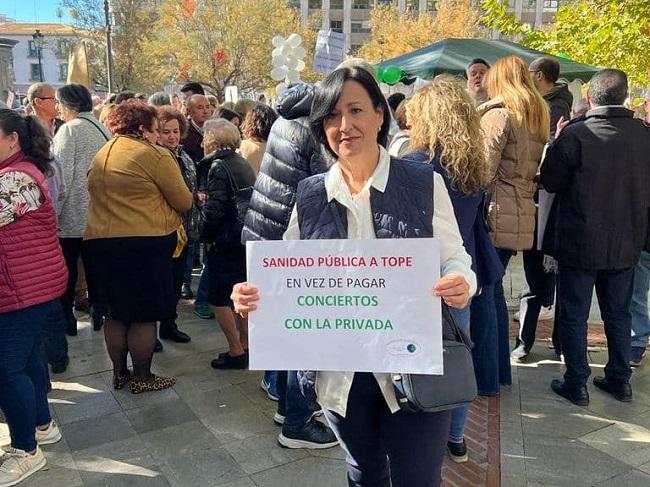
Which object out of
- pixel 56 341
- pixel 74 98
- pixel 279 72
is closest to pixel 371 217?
pixel 56 341


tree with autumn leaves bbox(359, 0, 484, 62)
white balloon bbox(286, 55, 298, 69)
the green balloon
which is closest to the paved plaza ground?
the green balloon

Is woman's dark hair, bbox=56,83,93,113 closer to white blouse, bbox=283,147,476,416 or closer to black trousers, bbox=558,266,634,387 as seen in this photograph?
white blouse, bbox=283,147,476,416

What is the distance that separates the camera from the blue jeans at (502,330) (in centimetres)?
387

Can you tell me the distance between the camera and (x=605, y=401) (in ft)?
12.8

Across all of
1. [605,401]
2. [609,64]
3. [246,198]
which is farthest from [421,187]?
[609,64]

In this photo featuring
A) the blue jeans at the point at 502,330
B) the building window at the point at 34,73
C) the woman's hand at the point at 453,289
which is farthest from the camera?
the building window at the point at 34,73

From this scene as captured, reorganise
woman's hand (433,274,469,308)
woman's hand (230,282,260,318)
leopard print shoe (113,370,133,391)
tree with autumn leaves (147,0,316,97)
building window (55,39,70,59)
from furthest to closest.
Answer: building window (55,39,70,59) < tree with autumn leaves (147,0,316,97) < leopard print shoe (113,370,133,391) < woman's hand (230,282,260,318) < woman's hand (433,274,469,308)

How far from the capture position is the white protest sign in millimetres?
1692

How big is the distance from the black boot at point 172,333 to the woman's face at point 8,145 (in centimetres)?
241

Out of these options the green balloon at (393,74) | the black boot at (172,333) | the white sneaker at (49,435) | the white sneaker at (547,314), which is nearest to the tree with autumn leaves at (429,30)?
the green balloon at (393,74)

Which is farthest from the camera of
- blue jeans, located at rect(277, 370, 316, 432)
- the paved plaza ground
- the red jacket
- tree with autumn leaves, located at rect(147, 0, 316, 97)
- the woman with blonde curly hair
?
tree with autumn leaves, located at rect(147, 0, 316, 97)

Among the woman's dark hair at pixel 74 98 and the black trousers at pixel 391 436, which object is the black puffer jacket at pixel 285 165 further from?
the woman's dark hair at pixel 74 98

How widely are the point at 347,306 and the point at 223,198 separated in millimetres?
2476

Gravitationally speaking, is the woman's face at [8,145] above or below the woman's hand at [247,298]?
above
